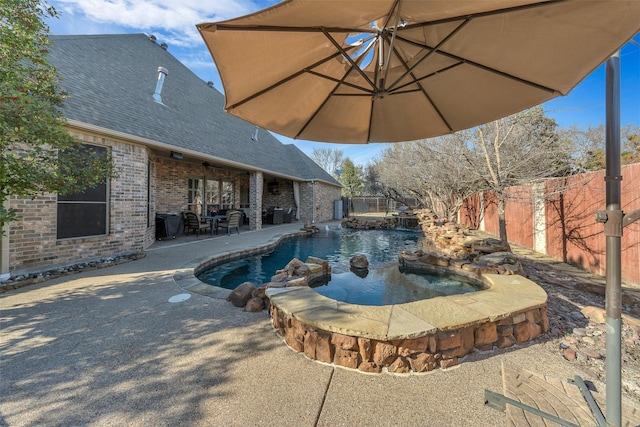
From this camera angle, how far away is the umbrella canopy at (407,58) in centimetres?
170

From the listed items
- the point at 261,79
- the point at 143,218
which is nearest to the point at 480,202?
the point at 261,79

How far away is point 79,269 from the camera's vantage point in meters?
4.88

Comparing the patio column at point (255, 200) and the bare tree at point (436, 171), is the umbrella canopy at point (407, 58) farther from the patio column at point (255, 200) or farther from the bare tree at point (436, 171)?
the patio column at point (255, 200)

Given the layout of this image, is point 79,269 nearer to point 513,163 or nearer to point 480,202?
point 513,163

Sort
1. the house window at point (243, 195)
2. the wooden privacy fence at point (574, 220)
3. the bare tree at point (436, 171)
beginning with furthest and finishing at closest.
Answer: the house window at point (243, 195), the bare tree at point (436, 171), the wooden privacy fence at point (574, 220)

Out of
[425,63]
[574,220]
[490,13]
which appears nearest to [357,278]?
[425,63]

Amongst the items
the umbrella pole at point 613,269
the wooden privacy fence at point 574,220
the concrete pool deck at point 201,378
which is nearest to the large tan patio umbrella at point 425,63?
the umbrella pole at point 613,269

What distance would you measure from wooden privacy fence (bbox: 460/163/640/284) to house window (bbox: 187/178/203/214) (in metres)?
11.3

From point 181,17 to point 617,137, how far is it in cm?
569

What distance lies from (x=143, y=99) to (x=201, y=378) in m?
8.92

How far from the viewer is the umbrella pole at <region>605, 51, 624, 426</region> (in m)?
1.35

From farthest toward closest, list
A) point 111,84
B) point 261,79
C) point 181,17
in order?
point 111,84
point 181,17
point 261,79

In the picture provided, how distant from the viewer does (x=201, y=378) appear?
199 centimetres

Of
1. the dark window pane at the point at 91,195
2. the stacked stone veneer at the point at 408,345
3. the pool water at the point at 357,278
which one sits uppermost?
the dark window pane at the point at 91,195
